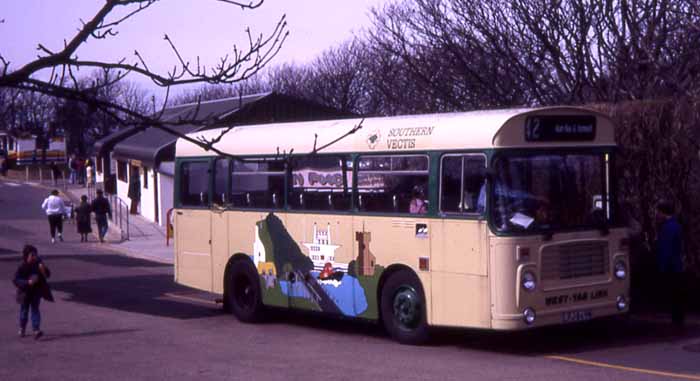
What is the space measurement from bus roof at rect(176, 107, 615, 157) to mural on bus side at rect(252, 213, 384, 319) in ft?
3.98

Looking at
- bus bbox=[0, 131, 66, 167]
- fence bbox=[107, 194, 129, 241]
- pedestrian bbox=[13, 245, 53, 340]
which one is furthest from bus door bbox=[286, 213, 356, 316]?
bus bbox=[0, 131, 66, 167]

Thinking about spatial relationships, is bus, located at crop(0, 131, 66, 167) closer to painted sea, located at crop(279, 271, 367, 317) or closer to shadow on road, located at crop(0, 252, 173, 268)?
shadow on road, located at crop(0, 252, 173, 268)

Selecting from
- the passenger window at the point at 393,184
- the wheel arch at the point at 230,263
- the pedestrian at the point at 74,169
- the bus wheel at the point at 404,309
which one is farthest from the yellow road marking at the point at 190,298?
the pedestrian at the point at 74,169

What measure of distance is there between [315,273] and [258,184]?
6.00 ft

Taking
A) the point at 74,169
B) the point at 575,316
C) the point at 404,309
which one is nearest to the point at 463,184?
the point at 404,309

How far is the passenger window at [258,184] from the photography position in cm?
1474

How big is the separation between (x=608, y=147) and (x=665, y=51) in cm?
846

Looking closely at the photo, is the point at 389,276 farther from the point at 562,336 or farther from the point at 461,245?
the point at 562,336

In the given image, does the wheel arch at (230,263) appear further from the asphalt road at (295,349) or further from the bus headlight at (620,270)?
the bus headlight at (620,270)

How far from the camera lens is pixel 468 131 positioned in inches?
472

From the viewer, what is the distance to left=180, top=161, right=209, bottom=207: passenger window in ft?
53.1

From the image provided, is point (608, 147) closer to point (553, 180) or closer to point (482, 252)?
point (553, 180)

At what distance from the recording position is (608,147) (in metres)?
12.8

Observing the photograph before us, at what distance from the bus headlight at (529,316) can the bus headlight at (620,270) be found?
1.49 m
